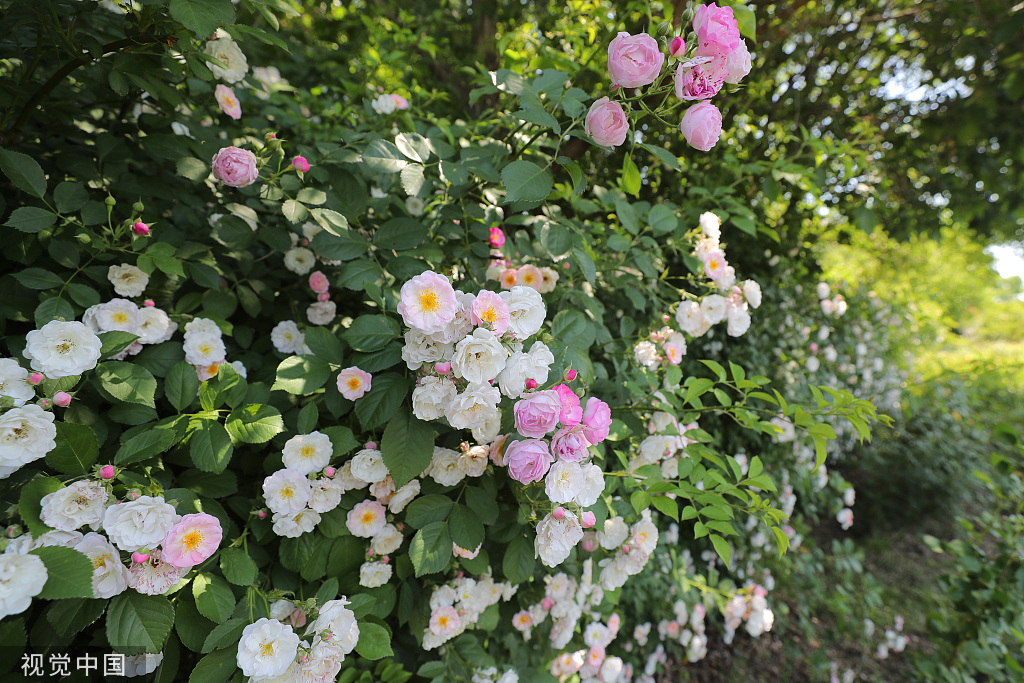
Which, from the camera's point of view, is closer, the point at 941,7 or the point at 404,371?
the point at 404,371

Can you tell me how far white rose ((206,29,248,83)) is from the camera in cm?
127

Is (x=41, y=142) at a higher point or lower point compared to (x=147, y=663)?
higher

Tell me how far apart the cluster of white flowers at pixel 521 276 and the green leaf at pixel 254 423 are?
58 centimetres

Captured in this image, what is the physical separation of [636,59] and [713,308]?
0.85 m

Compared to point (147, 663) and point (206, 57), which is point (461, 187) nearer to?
point (206, 57)

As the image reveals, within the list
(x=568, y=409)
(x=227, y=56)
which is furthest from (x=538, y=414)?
(x=227, y=56)

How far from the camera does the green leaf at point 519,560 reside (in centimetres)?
103

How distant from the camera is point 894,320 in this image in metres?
4.08

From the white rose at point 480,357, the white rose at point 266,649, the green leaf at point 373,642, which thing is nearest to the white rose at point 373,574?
the green leaf at point 373,642

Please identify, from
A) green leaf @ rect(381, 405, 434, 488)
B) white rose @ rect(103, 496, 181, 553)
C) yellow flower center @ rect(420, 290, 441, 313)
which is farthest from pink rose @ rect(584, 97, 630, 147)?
white rose @ rect(103, 496, 181, 553)

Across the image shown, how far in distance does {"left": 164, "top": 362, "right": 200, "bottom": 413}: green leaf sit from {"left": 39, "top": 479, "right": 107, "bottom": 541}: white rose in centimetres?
21

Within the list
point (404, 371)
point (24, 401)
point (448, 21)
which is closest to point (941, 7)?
point (448, 21)

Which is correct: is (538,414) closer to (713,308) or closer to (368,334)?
(368,334)

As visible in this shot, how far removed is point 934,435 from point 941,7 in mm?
3035
